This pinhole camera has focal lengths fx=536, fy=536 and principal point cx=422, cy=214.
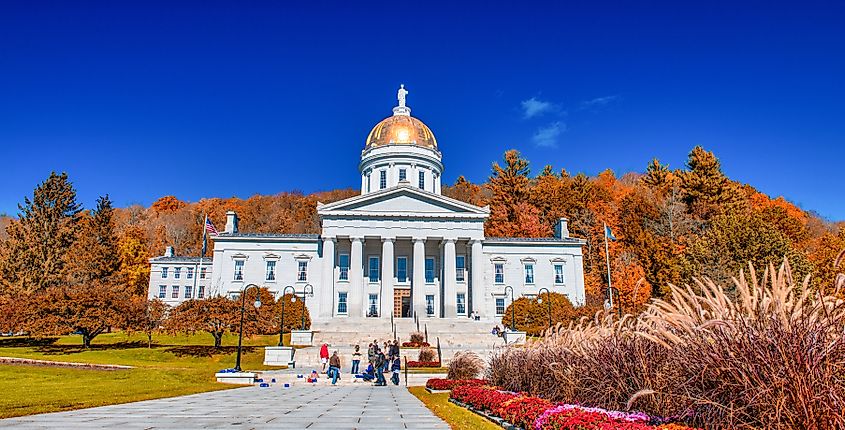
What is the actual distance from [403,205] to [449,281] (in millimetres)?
8600

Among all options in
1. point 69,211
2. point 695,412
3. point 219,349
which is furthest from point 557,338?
point 69,211

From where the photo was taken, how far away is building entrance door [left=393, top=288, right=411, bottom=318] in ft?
176

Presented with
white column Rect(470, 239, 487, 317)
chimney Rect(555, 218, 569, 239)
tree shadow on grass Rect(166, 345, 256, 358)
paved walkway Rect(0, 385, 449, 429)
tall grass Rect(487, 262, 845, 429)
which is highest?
chimney Rect(555, 218, 569, 239)

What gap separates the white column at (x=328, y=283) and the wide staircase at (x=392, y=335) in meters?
3.62

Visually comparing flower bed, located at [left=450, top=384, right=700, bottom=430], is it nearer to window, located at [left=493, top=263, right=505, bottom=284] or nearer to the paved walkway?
the paved walkway

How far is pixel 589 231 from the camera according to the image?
67.3 m

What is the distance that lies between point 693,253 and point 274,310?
36233 millimetres

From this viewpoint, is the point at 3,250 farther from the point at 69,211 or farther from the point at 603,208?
the point at 603,208

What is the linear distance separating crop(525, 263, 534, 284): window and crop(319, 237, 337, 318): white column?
67.6 ft

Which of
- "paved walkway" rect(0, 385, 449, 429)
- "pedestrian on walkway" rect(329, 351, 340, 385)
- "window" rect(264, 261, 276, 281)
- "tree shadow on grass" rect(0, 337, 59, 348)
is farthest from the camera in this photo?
"window" rect(264, 261, 276, 281)

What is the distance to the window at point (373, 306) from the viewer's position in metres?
53.2

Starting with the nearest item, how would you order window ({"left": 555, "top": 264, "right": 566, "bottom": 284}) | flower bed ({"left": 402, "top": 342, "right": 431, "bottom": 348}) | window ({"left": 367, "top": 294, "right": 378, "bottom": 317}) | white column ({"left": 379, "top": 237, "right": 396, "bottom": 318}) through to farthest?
flower bed ({"left": 402, "top": 342, "right": 431, "bottom": 348})
white column ({"left": 379, "top": 237, "right": 396, "bottom": 318})
window ({"left": 367, "top": 294, "right": 378, "bottom": 317})
window ({"left": 555, "top": 264, "right": 566, "bottom": 284})

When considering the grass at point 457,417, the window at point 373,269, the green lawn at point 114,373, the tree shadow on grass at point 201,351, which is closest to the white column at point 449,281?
the window at point 373,269

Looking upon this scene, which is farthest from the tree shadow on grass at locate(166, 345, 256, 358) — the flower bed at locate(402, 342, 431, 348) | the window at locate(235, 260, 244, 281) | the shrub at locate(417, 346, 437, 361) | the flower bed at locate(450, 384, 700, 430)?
the flower bed at locate(450, 384, 700, 430)
